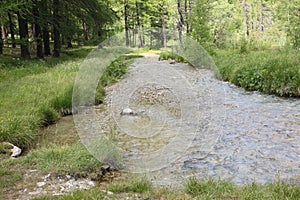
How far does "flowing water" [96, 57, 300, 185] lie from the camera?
5.06 meters

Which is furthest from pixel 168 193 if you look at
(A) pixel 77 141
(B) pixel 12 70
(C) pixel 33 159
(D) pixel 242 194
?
(B) pixel 12 70

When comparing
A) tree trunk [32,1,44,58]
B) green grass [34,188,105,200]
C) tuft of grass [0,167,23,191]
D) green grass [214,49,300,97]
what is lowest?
tuft of grass [0,167,23,191]

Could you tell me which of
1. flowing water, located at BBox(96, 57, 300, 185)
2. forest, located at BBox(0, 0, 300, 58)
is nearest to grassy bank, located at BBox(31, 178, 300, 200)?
flowing water, located at BBox(96, 57, 300, 185)

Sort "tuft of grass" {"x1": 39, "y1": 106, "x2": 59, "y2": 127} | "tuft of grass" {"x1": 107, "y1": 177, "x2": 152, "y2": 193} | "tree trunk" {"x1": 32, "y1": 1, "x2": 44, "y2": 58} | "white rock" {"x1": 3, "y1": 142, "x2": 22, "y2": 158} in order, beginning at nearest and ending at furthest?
"tuft of grass" {"x1": 107, "y1": 177, "x2": 152, "y2": 193}
"white rock" {"x1": 3, "y1": 142, "x2": 22, "y2": 158}
"tuft of grass" {"x1": 39, "y1": 106, "x2": 59, "y2": 127}
"tree trunk" {"x1": 32, "y1": 1, "x2": 44, "y2": 58}

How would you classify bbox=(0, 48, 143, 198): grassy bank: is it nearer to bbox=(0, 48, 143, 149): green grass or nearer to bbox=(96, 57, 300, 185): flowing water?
bbox=(0, 48, 143, 149): green grass

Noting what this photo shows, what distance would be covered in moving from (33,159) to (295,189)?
13.3ft

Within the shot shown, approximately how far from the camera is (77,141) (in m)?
6.48

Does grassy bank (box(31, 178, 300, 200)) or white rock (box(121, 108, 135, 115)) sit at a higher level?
white rock (box(121, 108, 135, 115))

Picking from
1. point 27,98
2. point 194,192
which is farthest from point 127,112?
point 194,192

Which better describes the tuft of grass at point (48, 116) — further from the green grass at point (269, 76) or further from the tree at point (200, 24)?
the tree at point (200, 24)

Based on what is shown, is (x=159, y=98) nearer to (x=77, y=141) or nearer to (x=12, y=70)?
(x=77, y=141)

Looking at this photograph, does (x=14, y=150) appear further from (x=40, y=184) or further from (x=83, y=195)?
(x=83, y=195)

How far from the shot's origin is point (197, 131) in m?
7.04

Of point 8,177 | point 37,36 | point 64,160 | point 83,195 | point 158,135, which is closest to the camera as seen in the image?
point 83,195
